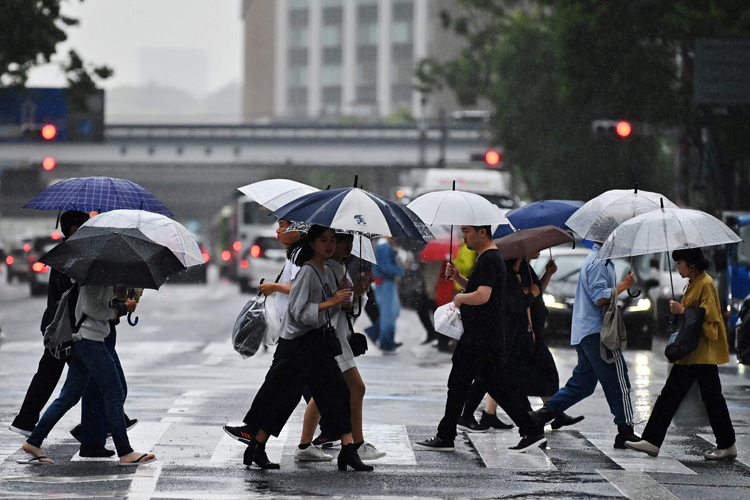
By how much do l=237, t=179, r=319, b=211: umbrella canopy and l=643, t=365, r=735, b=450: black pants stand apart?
2813 millimetres

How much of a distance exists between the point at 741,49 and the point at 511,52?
57.1 feet

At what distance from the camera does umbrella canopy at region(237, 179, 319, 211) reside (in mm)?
8453

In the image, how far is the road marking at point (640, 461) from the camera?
26.7ft

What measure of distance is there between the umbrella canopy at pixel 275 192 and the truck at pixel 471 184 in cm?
1759

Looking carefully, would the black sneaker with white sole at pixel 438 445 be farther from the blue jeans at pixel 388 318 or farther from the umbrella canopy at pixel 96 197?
the blue jeans at pixel 388 318

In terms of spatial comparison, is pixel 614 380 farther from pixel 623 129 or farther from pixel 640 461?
pixel 623 129

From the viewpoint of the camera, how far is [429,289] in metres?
18.8

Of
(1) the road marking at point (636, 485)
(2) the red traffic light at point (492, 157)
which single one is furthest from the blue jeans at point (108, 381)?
(2) the red traffic light at point (492, 157)

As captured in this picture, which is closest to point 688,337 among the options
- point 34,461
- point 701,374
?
point 701,374

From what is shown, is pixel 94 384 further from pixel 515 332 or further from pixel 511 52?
pixel 511 52

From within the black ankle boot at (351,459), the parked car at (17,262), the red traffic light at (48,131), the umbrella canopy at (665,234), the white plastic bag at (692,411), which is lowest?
the parked car at (17,262)

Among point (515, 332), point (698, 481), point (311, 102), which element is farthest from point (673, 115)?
point (311, 102)

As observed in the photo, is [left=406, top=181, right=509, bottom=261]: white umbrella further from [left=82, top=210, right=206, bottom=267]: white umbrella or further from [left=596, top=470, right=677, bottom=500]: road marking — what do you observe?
[left=596, top=470, right=677, bottom=500]: road marking

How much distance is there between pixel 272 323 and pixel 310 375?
625mm
